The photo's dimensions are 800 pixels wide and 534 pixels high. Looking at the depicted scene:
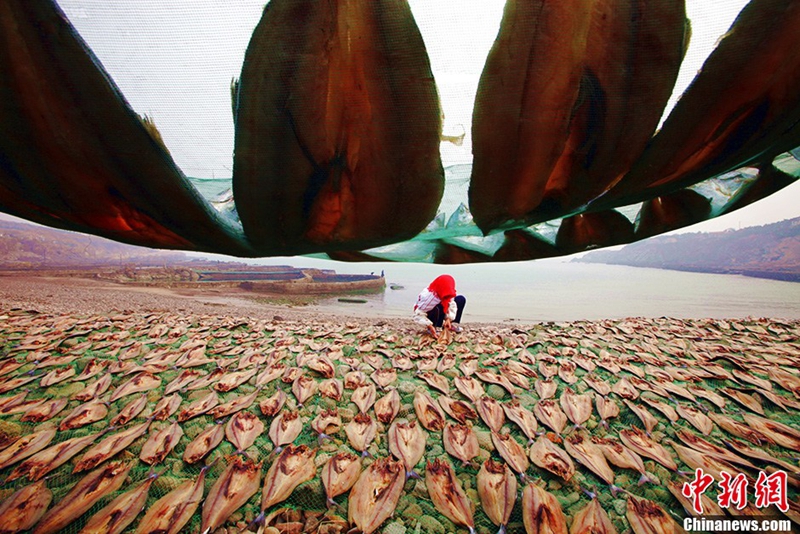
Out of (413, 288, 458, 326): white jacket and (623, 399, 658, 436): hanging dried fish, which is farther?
(413, 288, 458, 326): white jacket

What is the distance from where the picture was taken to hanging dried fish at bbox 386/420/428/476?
90cm

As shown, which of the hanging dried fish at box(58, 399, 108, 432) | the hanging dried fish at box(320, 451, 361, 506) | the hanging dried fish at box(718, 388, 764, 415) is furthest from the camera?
the hanging dried fish at box(718, 388, 764, 415)

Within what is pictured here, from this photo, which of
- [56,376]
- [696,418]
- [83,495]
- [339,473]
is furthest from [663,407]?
[56,376]

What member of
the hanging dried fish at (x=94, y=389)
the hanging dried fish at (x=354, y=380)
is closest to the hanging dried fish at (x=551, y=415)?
the hanging dried fish at (x=354, y=380)

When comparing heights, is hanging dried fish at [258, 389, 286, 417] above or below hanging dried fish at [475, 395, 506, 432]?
below

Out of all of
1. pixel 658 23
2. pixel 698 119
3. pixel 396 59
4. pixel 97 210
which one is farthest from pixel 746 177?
pixel 97 210

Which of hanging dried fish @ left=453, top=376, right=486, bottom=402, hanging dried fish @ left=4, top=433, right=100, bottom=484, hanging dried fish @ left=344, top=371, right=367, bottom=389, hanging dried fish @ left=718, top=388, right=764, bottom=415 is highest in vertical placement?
hanging dried fish @ left=718, top=388, right=764, bottom=415

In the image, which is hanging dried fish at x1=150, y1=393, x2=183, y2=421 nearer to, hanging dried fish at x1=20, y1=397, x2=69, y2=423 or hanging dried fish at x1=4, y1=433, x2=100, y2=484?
hanging dried fish at x1=4, y1=433, x2=100, y2=484

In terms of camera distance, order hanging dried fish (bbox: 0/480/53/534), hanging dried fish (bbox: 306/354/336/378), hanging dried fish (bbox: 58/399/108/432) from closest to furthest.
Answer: hanging dried fish (bbox: 0/480/53/534), hanging dried fish (bbox: 58/399/108/432), hanging dried fish (bbox: 306/354/336/378)

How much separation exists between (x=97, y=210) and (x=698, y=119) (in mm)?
1098

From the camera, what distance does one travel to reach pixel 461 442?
0.96 m

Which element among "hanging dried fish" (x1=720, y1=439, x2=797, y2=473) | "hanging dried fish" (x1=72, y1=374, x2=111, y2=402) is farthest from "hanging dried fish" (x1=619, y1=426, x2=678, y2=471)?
"hanging dried fish" (x1=72, y1=374, x2=111, y2=402)

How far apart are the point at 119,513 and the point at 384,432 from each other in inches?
26.4

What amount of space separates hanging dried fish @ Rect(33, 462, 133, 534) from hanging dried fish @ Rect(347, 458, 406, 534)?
61 centimetres
